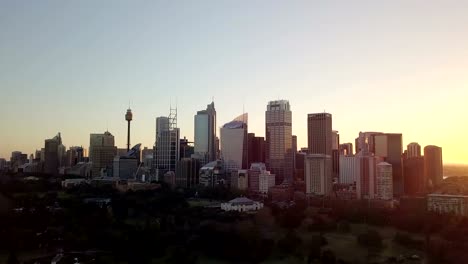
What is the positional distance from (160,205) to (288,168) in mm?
17498

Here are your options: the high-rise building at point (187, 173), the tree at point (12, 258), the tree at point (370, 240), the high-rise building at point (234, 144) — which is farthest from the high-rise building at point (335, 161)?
the tree at point (12, 258)

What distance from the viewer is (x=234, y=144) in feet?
131

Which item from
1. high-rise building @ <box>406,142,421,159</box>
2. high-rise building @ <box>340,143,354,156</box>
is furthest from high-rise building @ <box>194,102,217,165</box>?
high-rise building @ <box>406,142,421,159</box>

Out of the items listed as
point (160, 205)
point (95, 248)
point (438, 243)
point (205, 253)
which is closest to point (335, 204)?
point (160, 205)

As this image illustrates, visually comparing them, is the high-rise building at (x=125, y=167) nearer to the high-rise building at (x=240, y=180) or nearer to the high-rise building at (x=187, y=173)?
the high-rise building at (x=187, y=173)

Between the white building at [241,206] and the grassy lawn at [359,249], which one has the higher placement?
the white building at [241,206]

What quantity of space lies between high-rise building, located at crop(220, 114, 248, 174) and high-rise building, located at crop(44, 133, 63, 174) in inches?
525

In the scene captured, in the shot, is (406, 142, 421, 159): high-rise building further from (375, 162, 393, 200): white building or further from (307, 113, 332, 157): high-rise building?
(375, 162, 393, 200): white building

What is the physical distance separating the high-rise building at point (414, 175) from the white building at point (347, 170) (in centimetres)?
331

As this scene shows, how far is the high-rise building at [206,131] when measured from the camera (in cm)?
4297

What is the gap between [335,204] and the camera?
22938 mm

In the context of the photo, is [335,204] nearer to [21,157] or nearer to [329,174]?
[329,174]

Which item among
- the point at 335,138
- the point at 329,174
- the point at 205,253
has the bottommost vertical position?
the point at 205,253

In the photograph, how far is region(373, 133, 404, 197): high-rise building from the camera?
1168 inches
